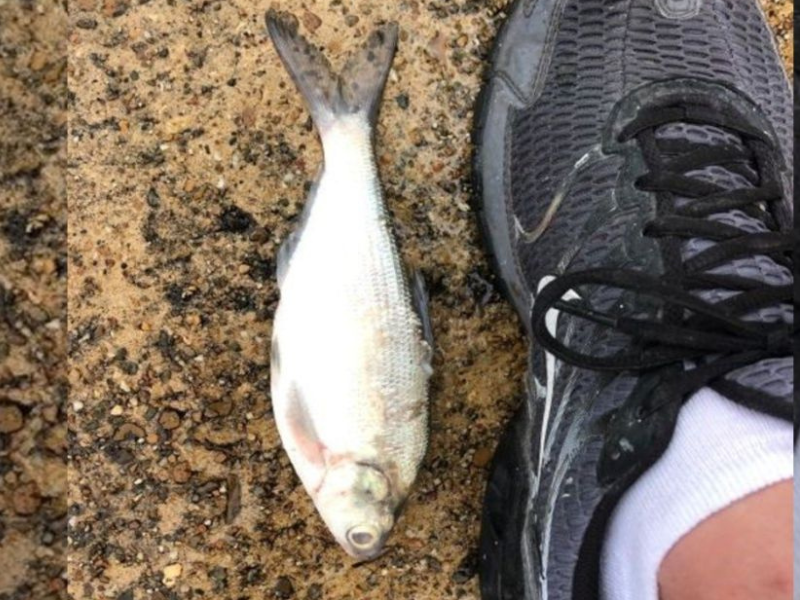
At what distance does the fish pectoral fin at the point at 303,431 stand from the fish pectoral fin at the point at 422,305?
263mm

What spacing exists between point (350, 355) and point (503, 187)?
0.49 metres

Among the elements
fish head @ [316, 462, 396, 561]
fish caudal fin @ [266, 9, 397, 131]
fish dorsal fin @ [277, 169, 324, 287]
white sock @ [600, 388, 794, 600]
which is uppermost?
fish caudal fin @ [266, 9, 397, 131]

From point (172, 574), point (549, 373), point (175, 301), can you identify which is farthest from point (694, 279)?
point (172, 574)

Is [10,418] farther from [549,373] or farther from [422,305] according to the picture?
[549,373]

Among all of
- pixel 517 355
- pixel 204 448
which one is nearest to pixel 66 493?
pixel 204 448

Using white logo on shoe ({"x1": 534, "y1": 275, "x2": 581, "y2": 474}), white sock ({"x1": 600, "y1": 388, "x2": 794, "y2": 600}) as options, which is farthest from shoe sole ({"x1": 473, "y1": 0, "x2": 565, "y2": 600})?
white sock ({"x1": 600, "y1": 388, "x2": 794, "y2": 600})

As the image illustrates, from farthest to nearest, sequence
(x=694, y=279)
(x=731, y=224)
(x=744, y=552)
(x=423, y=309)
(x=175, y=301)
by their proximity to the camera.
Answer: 1. (x=175, y=301)
2. (x=423, y=309)
3. (x=731, y=224)
4. (x=694, y=279)
5. (x=744, y=552)

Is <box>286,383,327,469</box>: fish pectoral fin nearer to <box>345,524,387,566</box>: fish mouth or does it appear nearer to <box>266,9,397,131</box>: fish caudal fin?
<box>345,524,387,566</box>: fish mouth

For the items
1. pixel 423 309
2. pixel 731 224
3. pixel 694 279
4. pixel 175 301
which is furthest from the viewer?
pixel 175 301

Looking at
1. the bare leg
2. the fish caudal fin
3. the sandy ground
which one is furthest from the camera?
the sandy ground

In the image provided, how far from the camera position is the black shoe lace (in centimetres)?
143

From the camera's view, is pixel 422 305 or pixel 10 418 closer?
pixel 422 305

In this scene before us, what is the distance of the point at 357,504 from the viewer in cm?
171

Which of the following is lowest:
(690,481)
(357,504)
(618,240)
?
(357,504)
